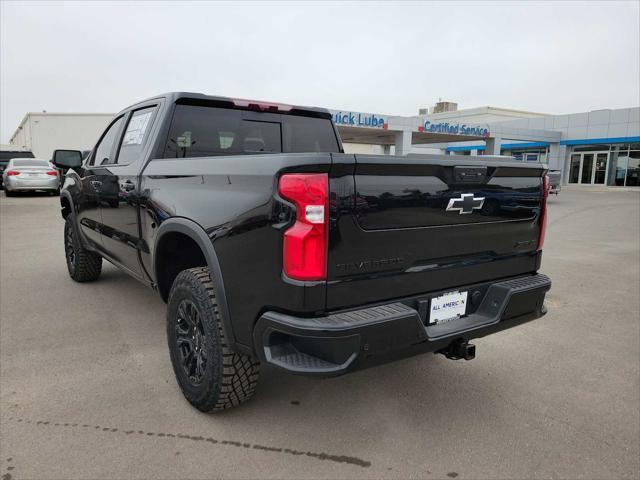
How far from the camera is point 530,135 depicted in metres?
33.4

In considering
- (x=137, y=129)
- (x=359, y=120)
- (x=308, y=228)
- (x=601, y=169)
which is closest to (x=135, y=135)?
(x=137, y=129)

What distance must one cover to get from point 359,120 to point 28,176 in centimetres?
1698

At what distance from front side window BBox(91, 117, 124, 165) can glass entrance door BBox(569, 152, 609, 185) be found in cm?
3442

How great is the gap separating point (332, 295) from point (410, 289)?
0.48 m

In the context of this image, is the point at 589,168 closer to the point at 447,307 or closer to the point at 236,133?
the point at 236,133

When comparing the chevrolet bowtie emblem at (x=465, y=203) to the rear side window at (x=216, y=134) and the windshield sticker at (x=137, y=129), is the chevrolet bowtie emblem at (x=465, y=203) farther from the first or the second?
the windshield sticker at (x=137, y=129)

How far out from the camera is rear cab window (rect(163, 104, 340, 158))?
3539 mm

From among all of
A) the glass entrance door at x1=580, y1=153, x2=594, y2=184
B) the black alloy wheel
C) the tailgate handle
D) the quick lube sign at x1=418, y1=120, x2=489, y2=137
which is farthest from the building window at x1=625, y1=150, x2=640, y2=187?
the black alloy wheel

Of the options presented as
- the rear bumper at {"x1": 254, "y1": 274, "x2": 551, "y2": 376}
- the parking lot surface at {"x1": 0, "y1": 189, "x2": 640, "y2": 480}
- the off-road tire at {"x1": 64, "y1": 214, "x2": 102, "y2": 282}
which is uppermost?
Answer: the rear bumper at {"x1": 254, "y1": 274, "x2": 551, "y2": 376}

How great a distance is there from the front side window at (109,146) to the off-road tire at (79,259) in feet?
2.93

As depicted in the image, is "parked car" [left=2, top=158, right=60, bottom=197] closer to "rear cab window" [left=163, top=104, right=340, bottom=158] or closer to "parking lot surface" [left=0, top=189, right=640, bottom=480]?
"parking lot surface" [left=0, top=189, right=640, bottom=480]

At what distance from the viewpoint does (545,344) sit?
3924 mm

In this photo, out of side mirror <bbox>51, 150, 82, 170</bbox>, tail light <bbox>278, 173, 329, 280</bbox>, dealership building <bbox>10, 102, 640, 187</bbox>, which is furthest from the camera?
dealership building <bbox>10, 102, 640, 187</bbox>

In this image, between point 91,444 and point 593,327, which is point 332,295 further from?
point 593,327
